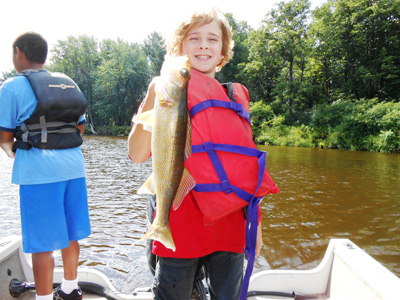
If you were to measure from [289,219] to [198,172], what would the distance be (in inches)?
266

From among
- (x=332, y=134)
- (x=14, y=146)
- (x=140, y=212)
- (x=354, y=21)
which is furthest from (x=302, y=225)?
(x=354, y=21)

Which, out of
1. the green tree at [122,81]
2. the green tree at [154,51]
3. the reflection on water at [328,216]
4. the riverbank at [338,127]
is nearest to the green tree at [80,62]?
the green tree at [122,81]

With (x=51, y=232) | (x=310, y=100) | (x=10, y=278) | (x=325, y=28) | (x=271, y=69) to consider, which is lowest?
(x=10, y=278)

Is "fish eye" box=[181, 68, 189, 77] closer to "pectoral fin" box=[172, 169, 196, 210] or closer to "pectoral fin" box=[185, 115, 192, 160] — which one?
"pectoral fin" box=[185, 115, 192, 160]

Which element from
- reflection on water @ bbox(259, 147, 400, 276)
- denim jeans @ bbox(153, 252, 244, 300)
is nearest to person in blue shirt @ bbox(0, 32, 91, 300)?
denim jeans @ bbox(153, 252, 244, 300)

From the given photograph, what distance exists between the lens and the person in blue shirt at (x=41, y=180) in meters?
2.37

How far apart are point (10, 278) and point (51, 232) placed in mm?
1343

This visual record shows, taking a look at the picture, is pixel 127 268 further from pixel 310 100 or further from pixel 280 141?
pixel 310 100

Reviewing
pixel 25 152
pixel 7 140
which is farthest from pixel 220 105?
Result: pixel 7 140

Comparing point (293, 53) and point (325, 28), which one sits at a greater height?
point (325, 28)

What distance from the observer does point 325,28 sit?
34.2m

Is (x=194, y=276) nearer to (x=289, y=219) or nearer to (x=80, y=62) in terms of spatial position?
(x=289, y=219)

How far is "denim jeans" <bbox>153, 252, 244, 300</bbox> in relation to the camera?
5.87 ft

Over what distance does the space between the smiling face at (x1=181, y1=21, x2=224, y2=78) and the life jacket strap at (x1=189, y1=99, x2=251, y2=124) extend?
0.33 meters
